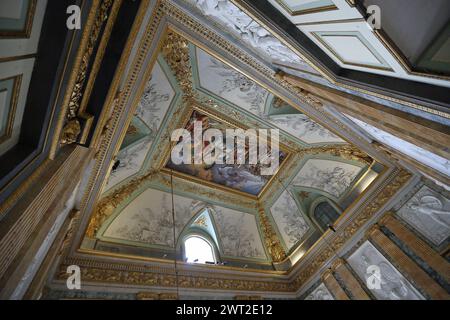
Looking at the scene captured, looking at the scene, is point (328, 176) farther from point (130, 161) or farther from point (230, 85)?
point (130, 161)

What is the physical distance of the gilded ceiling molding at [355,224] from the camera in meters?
6.92

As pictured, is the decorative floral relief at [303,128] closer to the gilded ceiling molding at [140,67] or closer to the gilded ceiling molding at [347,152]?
the gilded ceiling molding at [347,152]

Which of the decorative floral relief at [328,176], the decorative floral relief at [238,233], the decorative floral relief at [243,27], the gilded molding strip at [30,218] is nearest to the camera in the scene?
the gilded molding strip at [30,218]

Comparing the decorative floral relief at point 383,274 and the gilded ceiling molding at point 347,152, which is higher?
the gilded ceiling molding at point 347,152

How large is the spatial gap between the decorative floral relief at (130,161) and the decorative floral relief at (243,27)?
3.69m

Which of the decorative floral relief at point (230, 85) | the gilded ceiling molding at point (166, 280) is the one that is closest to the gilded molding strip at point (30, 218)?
the gilded ceiling molding at point (166, 280)

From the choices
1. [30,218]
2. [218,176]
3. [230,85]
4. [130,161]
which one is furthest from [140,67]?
[218,176]

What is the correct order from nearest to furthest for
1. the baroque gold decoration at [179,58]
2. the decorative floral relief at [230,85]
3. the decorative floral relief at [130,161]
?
the baroque gold decoration at [179,58] < the decorative floral relief at [230,85] < the decorative floral relief at [130,161]

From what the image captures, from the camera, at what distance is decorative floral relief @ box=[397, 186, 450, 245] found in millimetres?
5699

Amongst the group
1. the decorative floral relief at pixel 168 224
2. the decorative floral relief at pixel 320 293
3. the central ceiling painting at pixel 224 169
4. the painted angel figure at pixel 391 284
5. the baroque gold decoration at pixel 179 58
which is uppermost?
the baroque gold decoration at pixel 179 58
